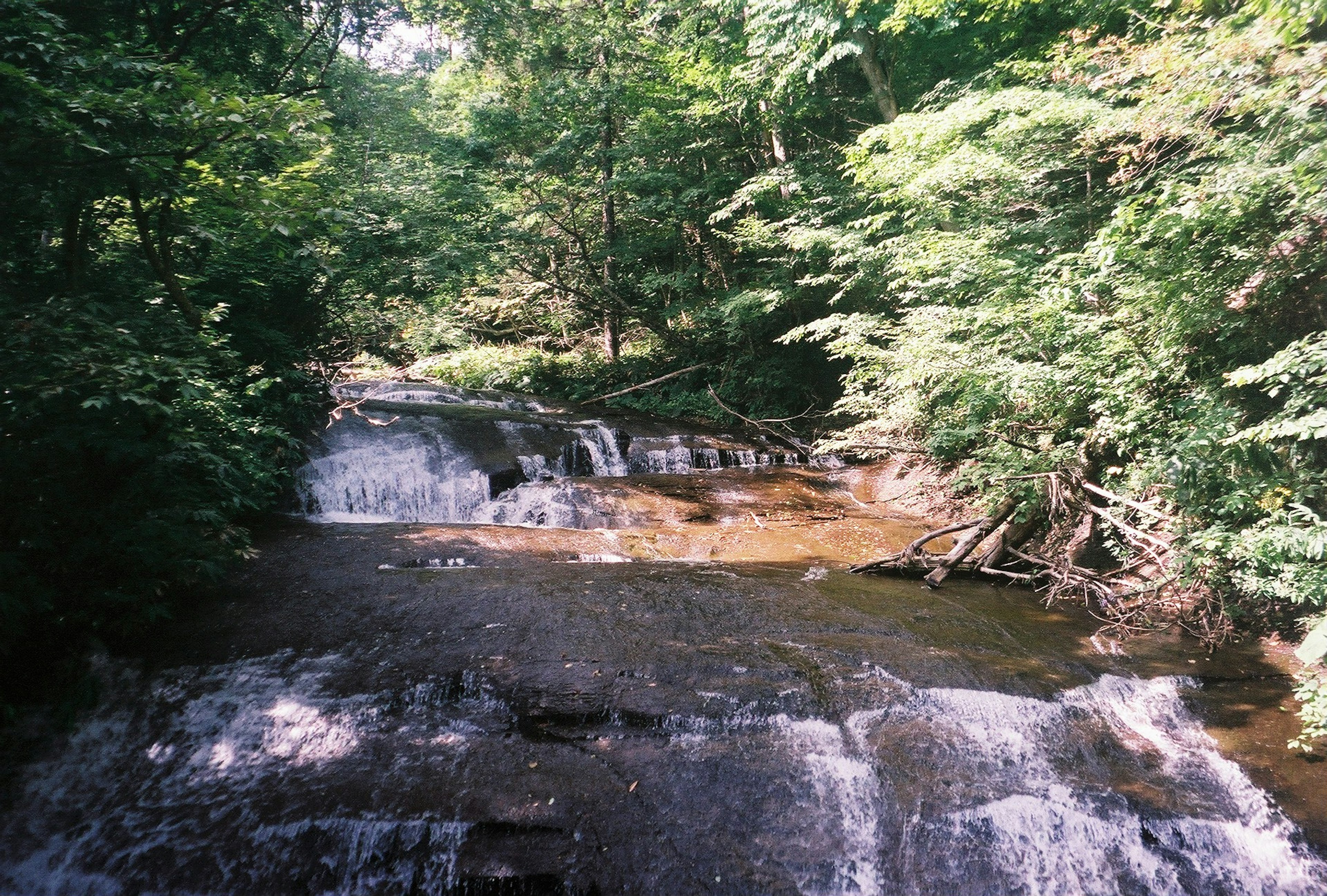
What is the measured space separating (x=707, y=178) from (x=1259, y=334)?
1211 cm

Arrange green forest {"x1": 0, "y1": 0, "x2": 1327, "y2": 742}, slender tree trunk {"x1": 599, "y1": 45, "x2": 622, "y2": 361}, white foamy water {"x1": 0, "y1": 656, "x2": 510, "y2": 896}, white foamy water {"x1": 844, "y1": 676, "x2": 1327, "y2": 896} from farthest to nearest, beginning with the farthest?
slender tree trunk {"x1": 599, "y1": 45, "x2": 622, "y2": 361}
green forest {"x1": 0, "y1": 0, "x2": 1327, "y2": 742}
white foamy water {"x1": 844, "y1": 676, "x2": 1327, "y2": 896}
white foamy water {"x1": 0, "y1": 656, "x2": 510, "y2": 896}

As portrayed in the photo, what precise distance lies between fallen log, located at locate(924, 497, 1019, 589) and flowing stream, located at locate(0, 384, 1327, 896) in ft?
1.75

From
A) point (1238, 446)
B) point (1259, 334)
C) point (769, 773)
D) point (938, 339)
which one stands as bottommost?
point (769, 773)

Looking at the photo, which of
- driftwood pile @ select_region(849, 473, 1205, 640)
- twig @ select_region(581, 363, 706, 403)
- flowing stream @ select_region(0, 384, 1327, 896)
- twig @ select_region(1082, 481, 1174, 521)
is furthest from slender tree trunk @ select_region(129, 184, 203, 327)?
twig @ select_region(581, 363, 706, 403)

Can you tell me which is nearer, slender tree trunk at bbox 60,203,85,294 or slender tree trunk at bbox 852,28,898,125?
slender tree trunk at bbox 60,203,85,294

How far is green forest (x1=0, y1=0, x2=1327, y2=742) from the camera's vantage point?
13.4ft

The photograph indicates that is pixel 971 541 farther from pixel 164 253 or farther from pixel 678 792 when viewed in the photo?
pixel 164 253

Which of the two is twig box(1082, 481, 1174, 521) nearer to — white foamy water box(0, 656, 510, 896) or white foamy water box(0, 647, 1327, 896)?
white foamy water box(0, 647, 1327, 896)

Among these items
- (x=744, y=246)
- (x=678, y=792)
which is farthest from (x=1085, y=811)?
(x=744, y=246)

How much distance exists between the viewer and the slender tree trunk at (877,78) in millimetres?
10953

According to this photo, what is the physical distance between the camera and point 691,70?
1338 cm

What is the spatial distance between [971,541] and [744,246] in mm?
9420

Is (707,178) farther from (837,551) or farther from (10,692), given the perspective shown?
(10,692)

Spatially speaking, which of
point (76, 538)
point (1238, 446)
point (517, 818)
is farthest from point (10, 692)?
point (1238, 446)
